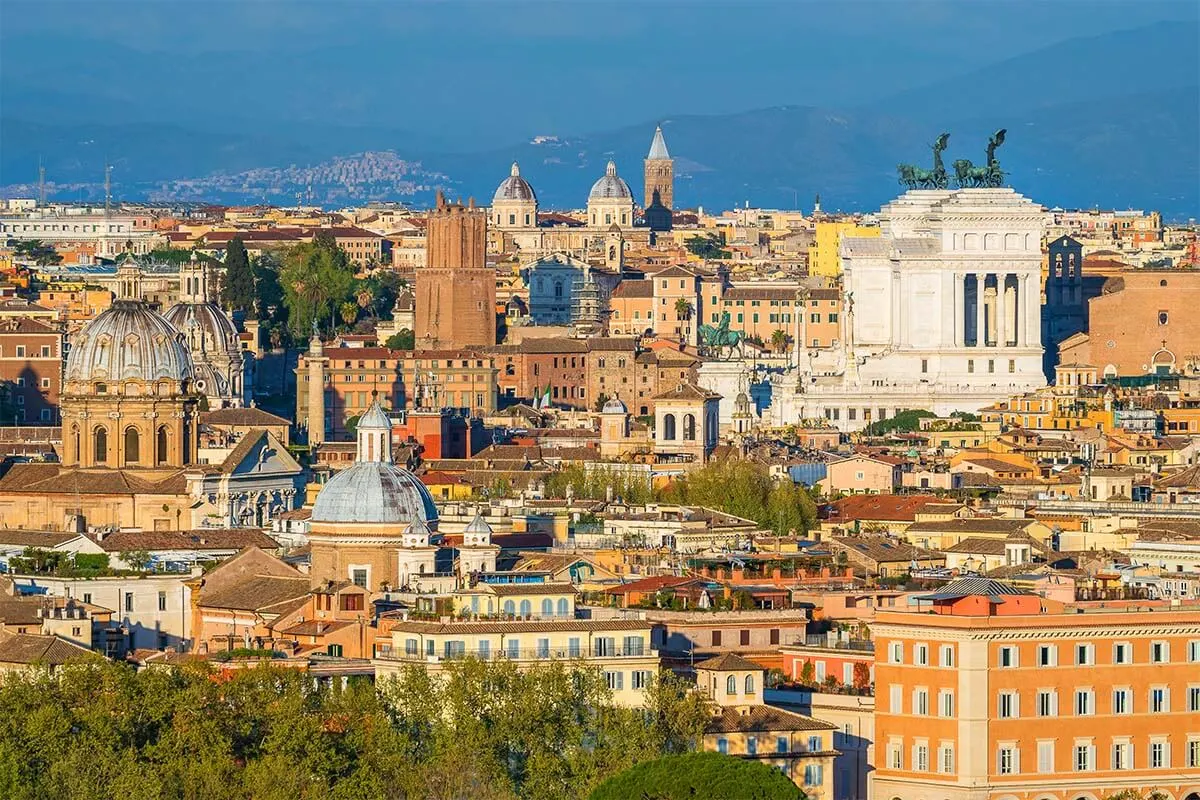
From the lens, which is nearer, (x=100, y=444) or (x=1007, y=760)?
(x=1007, y=760)

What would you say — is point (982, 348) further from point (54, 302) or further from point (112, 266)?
point (112, 266)

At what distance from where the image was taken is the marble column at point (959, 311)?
122 m

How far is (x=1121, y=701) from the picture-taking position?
4947 cm

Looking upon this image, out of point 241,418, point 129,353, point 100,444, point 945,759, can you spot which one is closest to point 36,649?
point 945,759

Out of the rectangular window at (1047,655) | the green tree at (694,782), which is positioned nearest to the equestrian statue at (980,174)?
the rectangular window at (1047,655)

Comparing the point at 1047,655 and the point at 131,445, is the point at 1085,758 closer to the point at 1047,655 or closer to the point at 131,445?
the point at 1047,655

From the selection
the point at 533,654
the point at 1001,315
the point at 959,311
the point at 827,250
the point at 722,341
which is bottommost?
the point at 533,654

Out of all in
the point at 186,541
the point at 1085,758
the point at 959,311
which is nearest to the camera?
the point at 1085,758

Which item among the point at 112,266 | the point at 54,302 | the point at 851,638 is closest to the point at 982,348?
the point at 54,302

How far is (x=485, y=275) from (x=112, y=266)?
85.6 ft

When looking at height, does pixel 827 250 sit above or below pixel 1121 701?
above

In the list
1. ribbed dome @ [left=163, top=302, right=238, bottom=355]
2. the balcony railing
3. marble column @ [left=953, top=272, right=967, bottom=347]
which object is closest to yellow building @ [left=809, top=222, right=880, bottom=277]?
marble column @ [left=953, top=272, right=967, bottom=347]

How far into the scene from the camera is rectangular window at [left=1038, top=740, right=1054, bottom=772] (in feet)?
160

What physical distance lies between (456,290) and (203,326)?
18814 millimetres
